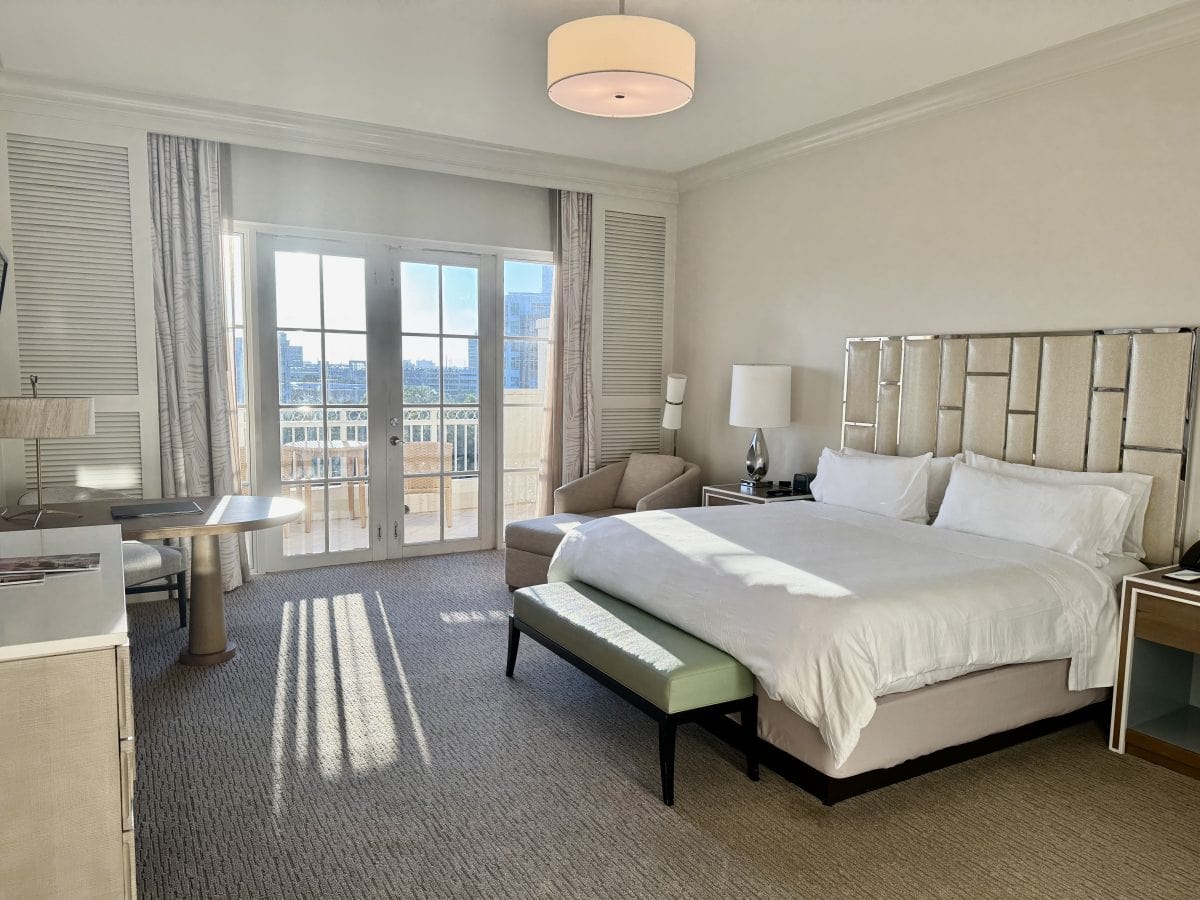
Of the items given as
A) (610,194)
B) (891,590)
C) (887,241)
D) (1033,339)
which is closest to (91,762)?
(891,590)

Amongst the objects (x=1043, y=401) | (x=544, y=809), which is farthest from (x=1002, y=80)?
(x=544, y=809)

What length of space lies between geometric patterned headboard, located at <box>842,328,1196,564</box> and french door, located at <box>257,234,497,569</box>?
105 inches

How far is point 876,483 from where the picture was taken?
163 inches

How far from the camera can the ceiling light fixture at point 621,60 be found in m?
2.76

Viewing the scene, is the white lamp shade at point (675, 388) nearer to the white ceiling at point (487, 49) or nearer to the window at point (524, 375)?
the window at point (524, 375)

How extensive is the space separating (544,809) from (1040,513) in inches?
91.2

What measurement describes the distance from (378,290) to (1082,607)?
443 cm

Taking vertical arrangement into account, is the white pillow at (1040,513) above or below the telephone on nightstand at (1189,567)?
above

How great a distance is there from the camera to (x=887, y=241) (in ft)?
14.8

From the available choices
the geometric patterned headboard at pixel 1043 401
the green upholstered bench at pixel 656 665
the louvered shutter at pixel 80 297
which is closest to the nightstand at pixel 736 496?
the geometric patterned headboard at pixel 1043 401

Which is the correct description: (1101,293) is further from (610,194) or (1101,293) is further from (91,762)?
(91,762)

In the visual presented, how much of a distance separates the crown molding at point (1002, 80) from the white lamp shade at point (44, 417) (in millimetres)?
4061

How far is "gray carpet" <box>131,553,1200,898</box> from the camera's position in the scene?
2219 millimetres

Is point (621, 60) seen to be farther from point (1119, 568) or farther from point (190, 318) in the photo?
point (190, 318)
